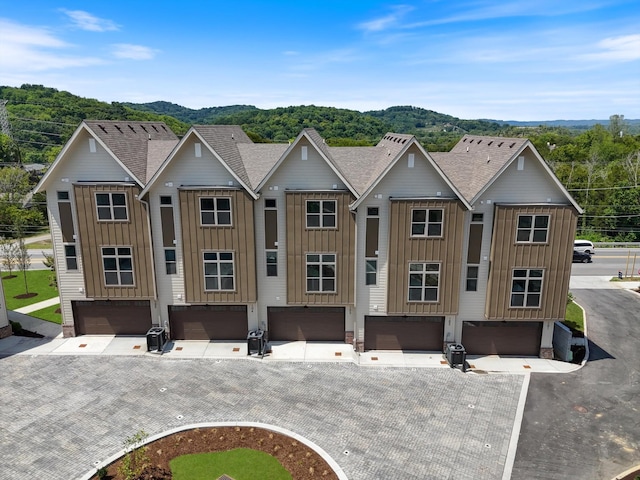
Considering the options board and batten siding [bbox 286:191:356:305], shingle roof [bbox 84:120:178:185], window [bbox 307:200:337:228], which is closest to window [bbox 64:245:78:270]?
shingle roof [bbox 84:120:178:185]

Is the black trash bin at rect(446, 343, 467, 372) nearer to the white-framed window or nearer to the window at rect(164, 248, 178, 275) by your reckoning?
the white-framed window

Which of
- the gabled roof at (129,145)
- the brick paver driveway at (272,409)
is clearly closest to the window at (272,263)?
the brick paver driveway at (272,409)

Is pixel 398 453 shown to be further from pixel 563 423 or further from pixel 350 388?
pixel 563 423

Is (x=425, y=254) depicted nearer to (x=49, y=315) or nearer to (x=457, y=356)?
(x=457, y=356)

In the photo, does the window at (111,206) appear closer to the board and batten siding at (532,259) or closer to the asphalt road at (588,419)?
the board and batten siding at (532,259)

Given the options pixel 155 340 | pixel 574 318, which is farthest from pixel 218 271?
pixel 574 318
